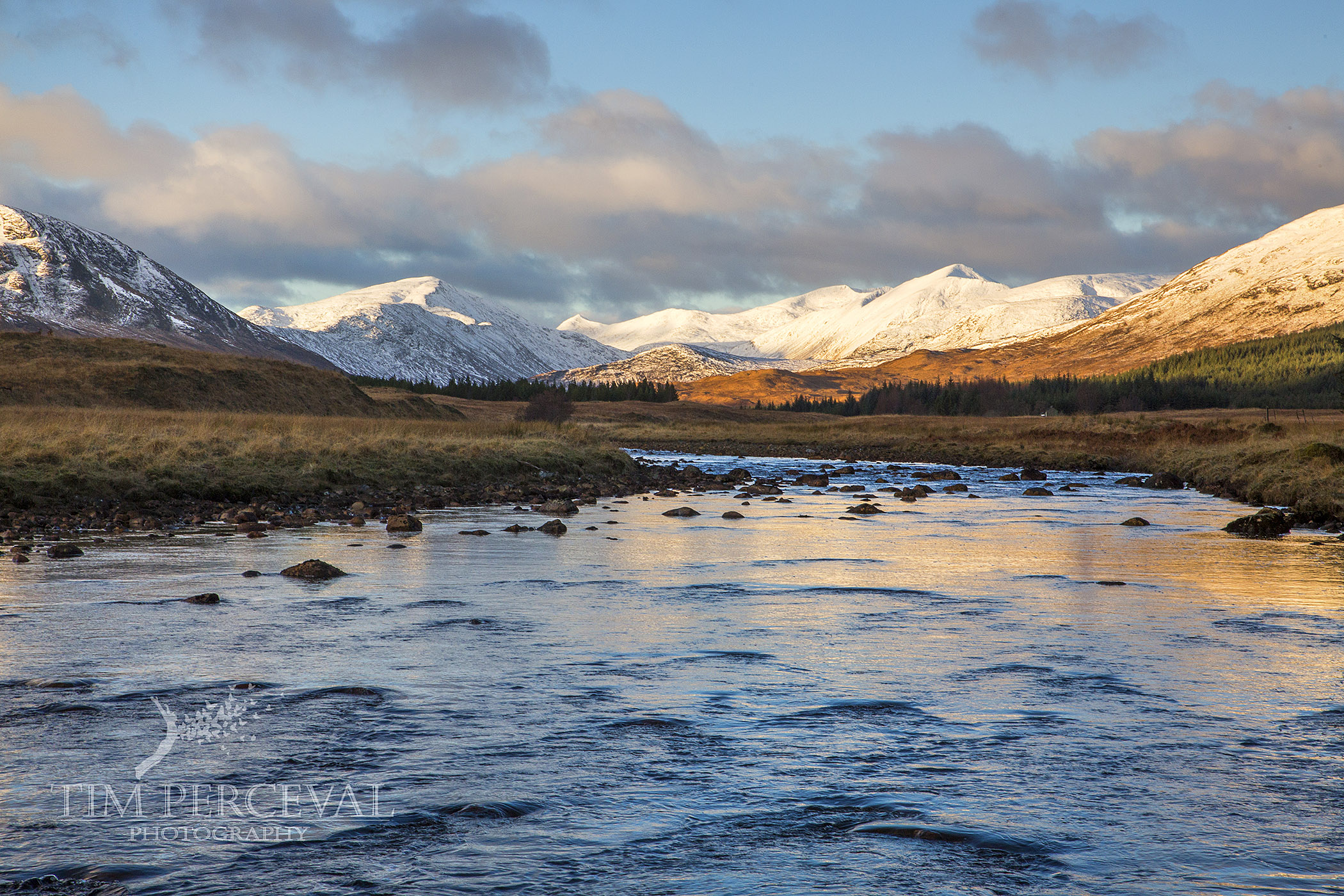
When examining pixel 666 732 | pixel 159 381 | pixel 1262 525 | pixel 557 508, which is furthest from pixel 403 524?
pixel 159 381

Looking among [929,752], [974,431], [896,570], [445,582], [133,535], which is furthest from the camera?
[974,431]

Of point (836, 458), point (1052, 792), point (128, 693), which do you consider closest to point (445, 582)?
point (128, 693)

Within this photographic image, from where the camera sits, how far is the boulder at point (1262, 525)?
24.4m

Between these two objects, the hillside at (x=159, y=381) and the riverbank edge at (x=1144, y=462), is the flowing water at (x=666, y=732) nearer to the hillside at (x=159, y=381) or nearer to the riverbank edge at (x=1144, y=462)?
the riverbank edge at (x=1144, y=462)

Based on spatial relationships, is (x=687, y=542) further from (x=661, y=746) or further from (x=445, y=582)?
(x=661, y=746)

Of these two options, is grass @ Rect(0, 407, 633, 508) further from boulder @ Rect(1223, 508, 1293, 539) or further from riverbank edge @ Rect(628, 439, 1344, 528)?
riverbank edge @ Rect(628, 439, 1344, 528)

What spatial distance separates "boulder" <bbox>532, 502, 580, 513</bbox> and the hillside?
38433 mm

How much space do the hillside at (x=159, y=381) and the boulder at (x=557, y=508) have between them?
126 ft

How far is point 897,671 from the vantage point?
35.1 ft

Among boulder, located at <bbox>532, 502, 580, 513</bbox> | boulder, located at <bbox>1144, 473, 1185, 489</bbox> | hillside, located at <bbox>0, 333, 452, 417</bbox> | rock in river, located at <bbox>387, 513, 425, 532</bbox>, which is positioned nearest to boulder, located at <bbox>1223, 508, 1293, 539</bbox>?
boulder, located at <bbox>532, 502, 580, 513</bbox>

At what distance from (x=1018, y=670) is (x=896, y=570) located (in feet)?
26.3

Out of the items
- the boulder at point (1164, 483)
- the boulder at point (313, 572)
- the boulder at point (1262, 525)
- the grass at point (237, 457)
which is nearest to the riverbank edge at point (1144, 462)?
→ the boulder at point (1164, 483)

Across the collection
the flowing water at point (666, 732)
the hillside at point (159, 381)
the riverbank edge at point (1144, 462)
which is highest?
the hillside at point (159, 381)

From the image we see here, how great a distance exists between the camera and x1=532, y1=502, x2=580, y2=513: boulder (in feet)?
96.1
